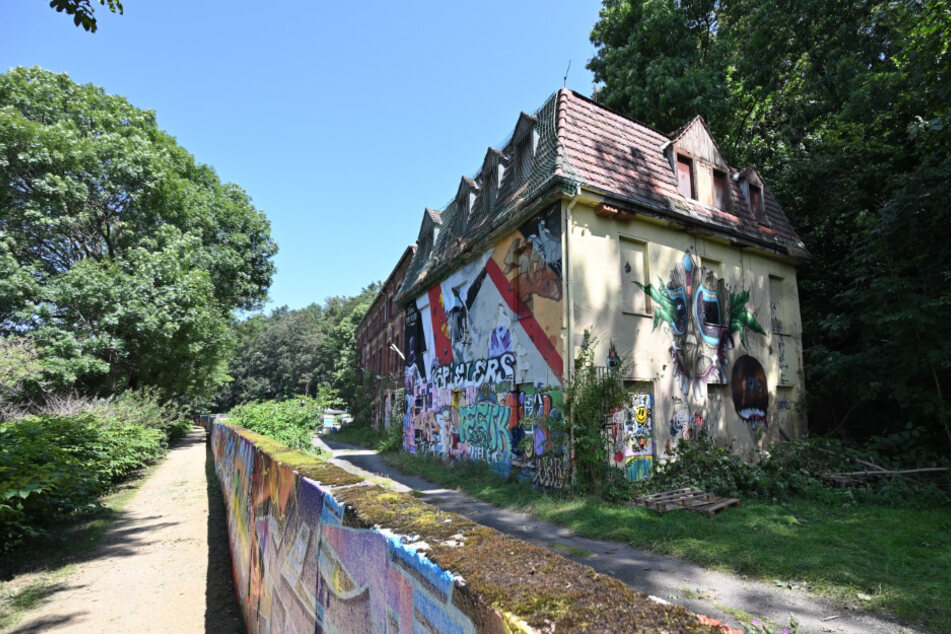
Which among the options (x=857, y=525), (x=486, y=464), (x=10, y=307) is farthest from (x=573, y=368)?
(x=10, y=307)

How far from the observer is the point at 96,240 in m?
18.5

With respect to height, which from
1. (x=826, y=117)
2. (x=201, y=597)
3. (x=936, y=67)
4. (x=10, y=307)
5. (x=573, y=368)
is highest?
(x=826, y=117)

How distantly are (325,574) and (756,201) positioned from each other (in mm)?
15383

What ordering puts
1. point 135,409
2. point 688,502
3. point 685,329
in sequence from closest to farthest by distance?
point 688,502 < point 685,329 < point 135,409

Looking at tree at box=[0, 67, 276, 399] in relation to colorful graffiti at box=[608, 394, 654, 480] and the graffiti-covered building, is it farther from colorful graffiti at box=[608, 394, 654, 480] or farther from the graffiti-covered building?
colorful graffiti at box=[608, 394, 654, 480]

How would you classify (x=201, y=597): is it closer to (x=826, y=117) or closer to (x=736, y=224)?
(x=736, y=224)

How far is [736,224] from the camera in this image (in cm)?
1243

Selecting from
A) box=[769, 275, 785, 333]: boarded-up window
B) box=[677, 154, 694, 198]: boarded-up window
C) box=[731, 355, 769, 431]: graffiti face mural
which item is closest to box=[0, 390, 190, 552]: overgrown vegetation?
box=[731, 355, 769, 431]: graffiti face mural

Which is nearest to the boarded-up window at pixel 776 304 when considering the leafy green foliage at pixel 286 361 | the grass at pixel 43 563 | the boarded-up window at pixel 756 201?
the boarded-up window at pixel 756 201

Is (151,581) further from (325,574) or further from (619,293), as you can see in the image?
(619,293)

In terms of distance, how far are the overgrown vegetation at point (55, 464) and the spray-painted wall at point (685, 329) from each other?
341 inches

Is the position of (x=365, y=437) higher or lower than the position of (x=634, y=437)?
lower

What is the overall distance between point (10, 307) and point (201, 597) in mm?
15240

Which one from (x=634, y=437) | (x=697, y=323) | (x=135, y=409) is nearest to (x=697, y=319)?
(x=697, y=323)
